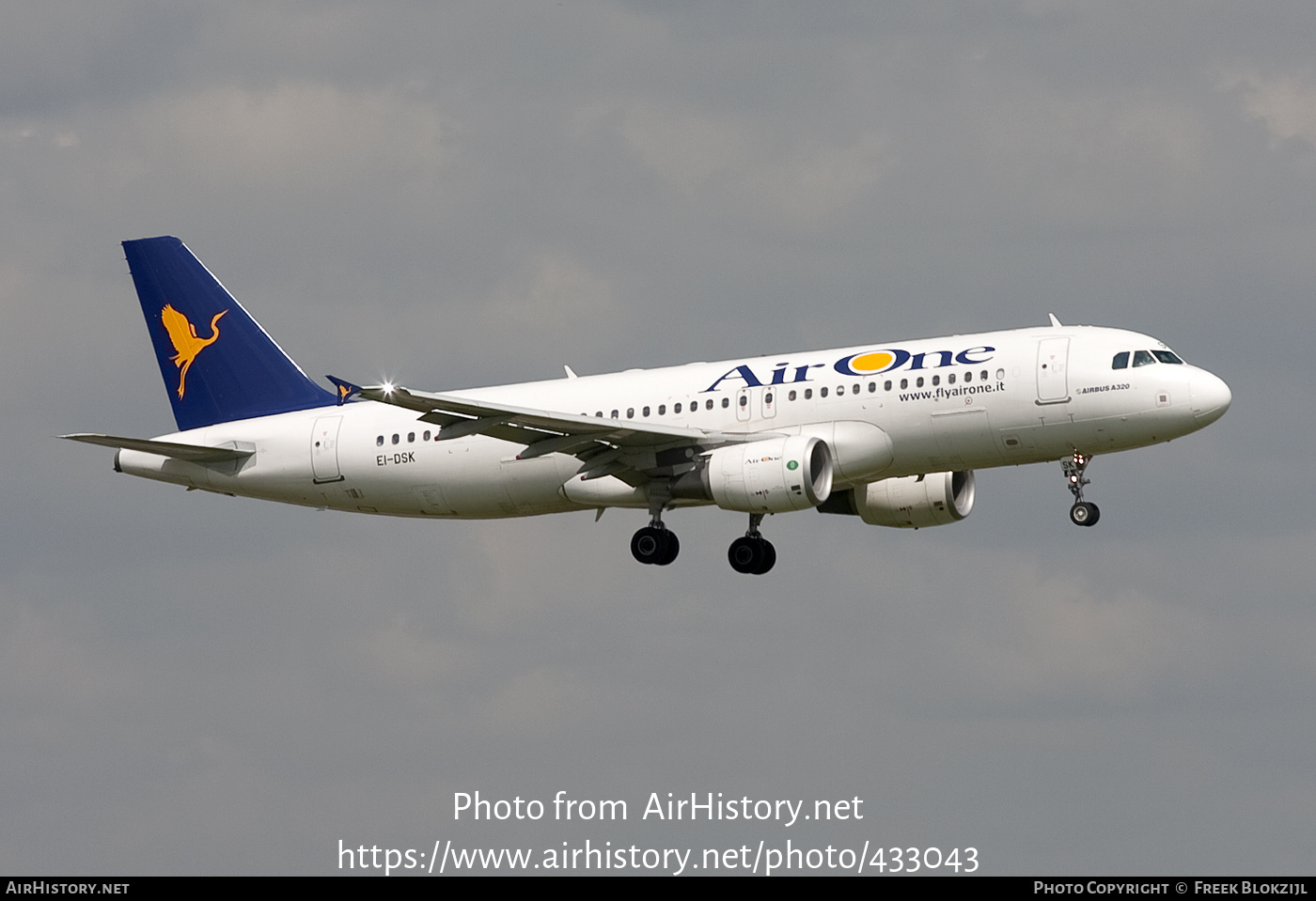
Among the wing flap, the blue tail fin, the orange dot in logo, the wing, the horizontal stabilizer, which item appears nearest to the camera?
the wing flap

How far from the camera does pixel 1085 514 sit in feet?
191

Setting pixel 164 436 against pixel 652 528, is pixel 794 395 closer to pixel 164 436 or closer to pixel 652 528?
pixel 652 528

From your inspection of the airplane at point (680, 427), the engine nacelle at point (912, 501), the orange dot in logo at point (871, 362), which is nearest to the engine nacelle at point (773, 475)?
the airplane at point (680, 427)

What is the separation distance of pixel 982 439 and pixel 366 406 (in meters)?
18.2

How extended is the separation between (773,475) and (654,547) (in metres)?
5.24

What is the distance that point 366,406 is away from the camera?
6450 cm

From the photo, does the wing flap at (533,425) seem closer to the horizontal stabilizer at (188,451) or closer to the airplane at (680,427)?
the airplane at (680,427)

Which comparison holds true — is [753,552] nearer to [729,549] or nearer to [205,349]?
[729,549]

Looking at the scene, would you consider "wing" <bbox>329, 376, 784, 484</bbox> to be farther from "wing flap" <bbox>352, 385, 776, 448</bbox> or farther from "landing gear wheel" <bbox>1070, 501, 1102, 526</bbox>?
"landing gear wheel" <bbox>1070, 501, 1102, 526</bbox>

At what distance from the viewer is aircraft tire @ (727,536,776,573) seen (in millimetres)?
61969

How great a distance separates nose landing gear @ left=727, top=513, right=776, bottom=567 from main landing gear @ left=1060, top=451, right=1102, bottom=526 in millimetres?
8681

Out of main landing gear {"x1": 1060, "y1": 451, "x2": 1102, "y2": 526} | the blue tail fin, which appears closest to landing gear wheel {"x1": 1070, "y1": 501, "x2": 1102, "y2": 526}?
main landing gear {"x1": 1060, "y1": 451, "x2": 1102, "y2": 526}

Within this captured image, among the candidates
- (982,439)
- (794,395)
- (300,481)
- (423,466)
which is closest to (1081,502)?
(982,439)

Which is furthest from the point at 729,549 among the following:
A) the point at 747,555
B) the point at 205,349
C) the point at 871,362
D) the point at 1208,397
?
the point at 205,349
